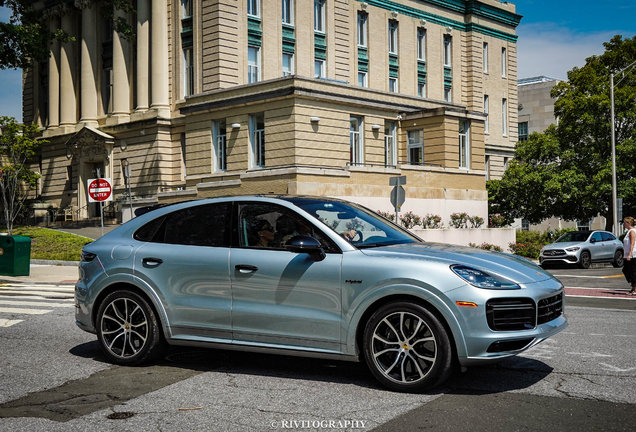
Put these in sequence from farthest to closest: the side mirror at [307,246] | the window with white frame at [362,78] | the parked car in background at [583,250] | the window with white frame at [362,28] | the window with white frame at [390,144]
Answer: the window with white frame at [362,28]
the window with white frame at [362,78]
the window with white frame at [390,144]
the parked car in background at [583,250]
the side mirror at [307,246]

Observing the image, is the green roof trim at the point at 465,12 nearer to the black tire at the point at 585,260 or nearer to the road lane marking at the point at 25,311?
the black tire at the point at 585,260

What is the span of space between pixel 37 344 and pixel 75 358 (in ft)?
4.00

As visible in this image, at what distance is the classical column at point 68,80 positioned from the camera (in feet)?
161

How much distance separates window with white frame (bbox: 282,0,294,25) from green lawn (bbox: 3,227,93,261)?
1940 centimetres

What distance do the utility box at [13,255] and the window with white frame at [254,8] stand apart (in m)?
25.3

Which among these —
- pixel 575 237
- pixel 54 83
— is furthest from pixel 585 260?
pixel 54 83

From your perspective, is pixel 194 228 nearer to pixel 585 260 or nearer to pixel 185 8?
pixel 585 260

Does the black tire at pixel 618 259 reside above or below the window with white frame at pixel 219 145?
below

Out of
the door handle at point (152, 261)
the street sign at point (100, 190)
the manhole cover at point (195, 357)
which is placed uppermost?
the street sign at point (100, 190)

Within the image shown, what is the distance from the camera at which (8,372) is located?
22.6 ft

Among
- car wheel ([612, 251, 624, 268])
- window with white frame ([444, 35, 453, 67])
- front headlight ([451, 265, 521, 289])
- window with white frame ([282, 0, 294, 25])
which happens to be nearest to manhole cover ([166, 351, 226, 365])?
front headlight ([451, 265, 521, 289])

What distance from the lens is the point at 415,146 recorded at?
123 ft

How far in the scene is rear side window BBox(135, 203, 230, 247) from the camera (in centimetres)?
682

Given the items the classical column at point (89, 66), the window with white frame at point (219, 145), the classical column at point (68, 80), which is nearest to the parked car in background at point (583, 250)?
the window with white frame at point (219, 145)
